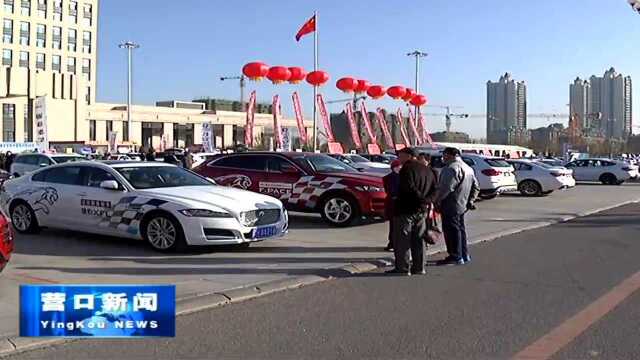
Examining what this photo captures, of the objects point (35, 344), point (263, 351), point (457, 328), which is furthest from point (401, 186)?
point (35, 344)

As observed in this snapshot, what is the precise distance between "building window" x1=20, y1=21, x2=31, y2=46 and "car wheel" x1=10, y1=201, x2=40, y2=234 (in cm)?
8360

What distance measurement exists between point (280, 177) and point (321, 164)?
92cm

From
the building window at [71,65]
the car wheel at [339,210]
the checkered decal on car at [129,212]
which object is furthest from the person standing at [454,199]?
the building window at [71,65]

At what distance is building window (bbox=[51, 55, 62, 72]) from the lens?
3620 inches

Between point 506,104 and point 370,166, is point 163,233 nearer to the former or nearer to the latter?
point 370,166

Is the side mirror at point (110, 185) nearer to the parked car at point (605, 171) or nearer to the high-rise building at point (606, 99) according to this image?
the parked car at point (605, 171)

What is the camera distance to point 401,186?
8719 mm

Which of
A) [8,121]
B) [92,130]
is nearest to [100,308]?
[8,121]

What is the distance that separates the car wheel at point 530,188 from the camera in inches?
983

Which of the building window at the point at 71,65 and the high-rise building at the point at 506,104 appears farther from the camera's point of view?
the high-rise building at the point at 506,104

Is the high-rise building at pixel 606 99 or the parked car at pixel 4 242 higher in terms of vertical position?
the high-rise building at pixel 606 99

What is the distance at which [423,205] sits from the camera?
8812 mm

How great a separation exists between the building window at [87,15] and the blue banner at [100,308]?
99.1 m

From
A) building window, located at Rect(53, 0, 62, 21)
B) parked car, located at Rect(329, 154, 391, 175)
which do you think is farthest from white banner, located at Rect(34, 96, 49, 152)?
building window, located at Rect(53, 0, 62, 21)
